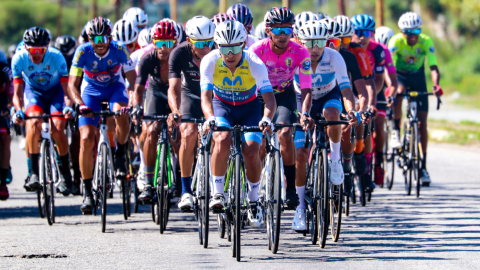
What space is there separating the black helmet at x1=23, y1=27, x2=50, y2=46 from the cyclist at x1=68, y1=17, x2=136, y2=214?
2.21ft

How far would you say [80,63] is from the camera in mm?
9406

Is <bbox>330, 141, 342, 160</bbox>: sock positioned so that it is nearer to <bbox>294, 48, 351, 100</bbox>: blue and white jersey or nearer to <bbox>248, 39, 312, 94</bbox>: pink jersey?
<bbox>294, 48, 351, 100</bbox>: blue and white jersey

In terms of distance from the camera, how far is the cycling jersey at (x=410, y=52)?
1228 centimetres

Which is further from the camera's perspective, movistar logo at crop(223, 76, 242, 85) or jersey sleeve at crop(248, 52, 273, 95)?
movistar logo at crop(223, 76, 242, 85)

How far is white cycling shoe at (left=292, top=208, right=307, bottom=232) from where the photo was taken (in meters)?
7.89

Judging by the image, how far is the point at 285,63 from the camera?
8.26m

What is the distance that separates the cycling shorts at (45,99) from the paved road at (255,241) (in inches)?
57.6

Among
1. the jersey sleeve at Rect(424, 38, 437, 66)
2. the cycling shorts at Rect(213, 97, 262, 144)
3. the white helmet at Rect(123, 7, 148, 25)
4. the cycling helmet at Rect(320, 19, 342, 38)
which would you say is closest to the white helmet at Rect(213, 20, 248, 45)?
the cycling shorts at Rect(213, 97, 262, 144)

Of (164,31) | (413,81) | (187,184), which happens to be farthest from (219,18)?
(413,81)

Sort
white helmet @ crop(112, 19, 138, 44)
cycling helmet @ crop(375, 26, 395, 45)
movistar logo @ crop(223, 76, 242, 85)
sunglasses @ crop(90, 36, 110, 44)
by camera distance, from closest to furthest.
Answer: movistar logo @ crop(223, 76, 242, 85)
sunglasses @ crop(90, 36, 110, 44)
white helmet @ crop(112, 19, 138, 44)
cycling helmet @ crop(375, 26, 395, 45)

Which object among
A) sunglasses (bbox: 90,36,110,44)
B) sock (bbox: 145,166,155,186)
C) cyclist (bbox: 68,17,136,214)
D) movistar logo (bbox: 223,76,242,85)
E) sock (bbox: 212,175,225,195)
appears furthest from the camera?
sunglasses (bbox: 90,36,110,44)

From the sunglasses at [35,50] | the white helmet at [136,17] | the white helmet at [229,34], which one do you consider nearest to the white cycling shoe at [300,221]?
the white helmet at [229,34]

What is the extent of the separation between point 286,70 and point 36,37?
3582 mm

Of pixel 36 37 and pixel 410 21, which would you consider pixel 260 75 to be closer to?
pixel 36 37
